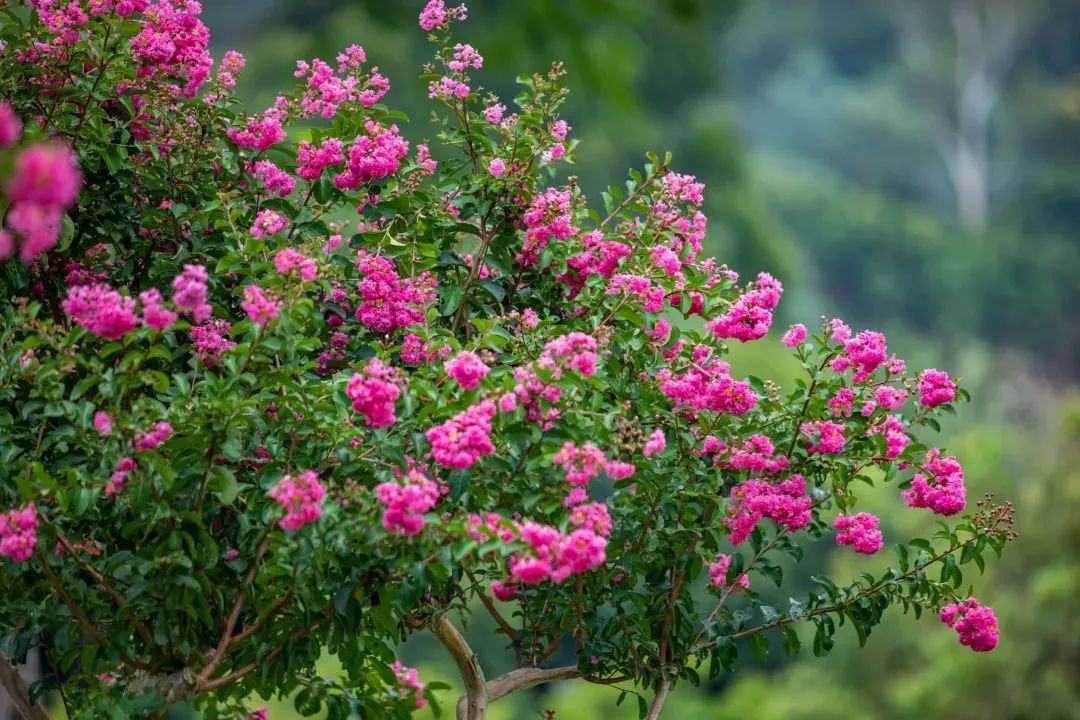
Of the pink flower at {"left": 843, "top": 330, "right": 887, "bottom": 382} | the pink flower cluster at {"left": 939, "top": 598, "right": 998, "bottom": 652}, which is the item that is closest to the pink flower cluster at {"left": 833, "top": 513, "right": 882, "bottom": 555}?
the pink flower cluster at {"left": 939, "top": 598, "right": 998, "bottom": 652}

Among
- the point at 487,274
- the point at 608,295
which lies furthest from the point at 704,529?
the point at 487,274

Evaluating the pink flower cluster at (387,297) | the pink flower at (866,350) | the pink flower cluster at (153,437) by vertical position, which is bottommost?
the pink flower cluster at (153,437)

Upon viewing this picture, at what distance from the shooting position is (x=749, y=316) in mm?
3363

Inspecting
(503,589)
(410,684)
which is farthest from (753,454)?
(410,684)

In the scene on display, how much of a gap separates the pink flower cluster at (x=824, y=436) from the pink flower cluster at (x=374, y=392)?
110 cm

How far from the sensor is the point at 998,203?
35.2 meters

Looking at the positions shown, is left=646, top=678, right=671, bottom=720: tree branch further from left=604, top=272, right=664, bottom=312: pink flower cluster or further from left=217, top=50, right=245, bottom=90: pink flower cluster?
left=217, top=50, right=245, bottom=90: pink flower cluster

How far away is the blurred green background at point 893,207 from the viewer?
13219 mm

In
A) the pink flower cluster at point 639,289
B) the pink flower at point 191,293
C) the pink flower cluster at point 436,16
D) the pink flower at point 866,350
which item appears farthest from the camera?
the pink flower cluster at point 436,16

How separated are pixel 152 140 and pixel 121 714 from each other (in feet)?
4.15

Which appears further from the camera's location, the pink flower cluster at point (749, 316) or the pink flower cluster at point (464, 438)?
the pink flower cluster at point (749, 316)

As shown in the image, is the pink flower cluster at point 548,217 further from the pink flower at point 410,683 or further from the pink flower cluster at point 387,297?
the pink flower at point 410,683

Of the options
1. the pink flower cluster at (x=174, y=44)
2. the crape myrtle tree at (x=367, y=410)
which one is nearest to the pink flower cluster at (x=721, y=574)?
the crape myrtle tree at (x=367, y=410)

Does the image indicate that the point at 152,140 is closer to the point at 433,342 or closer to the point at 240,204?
the point at 240,204
